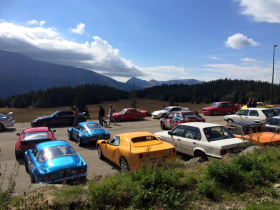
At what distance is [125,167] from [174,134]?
9.58 ft

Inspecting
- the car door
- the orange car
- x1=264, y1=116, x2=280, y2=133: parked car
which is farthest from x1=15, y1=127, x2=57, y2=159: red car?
x1=264, y1=116, x2=280, y2=133: parked car

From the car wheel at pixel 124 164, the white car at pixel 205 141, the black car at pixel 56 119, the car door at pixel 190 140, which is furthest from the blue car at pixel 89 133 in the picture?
the black car at pixel 56 119

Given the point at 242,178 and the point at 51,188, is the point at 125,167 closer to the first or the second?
the point at 51,188

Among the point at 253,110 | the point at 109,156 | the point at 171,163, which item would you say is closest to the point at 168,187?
the point at 171,163

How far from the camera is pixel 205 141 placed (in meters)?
6.99

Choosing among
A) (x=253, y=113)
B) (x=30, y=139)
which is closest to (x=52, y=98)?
(x=30, y=139)

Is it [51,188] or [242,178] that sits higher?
[242,178]

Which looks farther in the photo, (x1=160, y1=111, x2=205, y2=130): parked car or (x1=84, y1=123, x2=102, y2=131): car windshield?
(x1=160, y1=111, x2=205, y2=130): parked car

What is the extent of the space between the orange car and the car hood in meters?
1.34

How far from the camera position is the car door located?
733 centimetres

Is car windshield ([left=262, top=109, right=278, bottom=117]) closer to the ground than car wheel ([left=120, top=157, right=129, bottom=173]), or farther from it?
farther from it

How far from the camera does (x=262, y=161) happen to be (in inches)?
208

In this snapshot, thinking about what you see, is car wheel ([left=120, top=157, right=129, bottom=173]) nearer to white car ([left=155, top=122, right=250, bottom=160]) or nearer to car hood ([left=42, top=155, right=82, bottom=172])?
car hood ([left=42, top=155, right=82, bottom=172])

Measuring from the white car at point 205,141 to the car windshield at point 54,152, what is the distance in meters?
4.05
